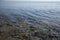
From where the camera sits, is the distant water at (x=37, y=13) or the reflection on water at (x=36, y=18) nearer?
the reflection on water at (x=36, y=18)

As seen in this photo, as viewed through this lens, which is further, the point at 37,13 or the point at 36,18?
the point at 37,13

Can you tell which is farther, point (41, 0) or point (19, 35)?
point (41, 0)

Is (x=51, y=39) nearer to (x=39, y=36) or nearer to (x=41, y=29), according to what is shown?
(x=39, y=36)

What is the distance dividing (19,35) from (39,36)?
12.8 inches

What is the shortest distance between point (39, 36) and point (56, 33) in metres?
0.32

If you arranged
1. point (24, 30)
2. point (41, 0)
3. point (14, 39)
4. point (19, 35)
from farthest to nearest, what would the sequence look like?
point (41, 0) → point (24, 30) → point (19, 35) → point (14, 39)

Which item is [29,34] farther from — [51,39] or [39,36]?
[51,39]

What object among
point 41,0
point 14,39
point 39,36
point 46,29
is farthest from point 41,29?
point 41,0

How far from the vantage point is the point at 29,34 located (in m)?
1.79

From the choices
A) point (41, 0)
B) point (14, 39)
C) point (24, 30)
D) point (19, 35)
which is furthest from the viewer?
point (41, 0)

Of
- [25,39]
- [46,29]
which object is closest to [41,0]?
[46,29]

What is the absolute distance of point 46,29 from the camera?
1993 mm

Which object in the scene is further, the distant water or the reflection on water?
the distant water

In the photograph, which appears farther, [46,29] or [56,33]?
[46,29]
